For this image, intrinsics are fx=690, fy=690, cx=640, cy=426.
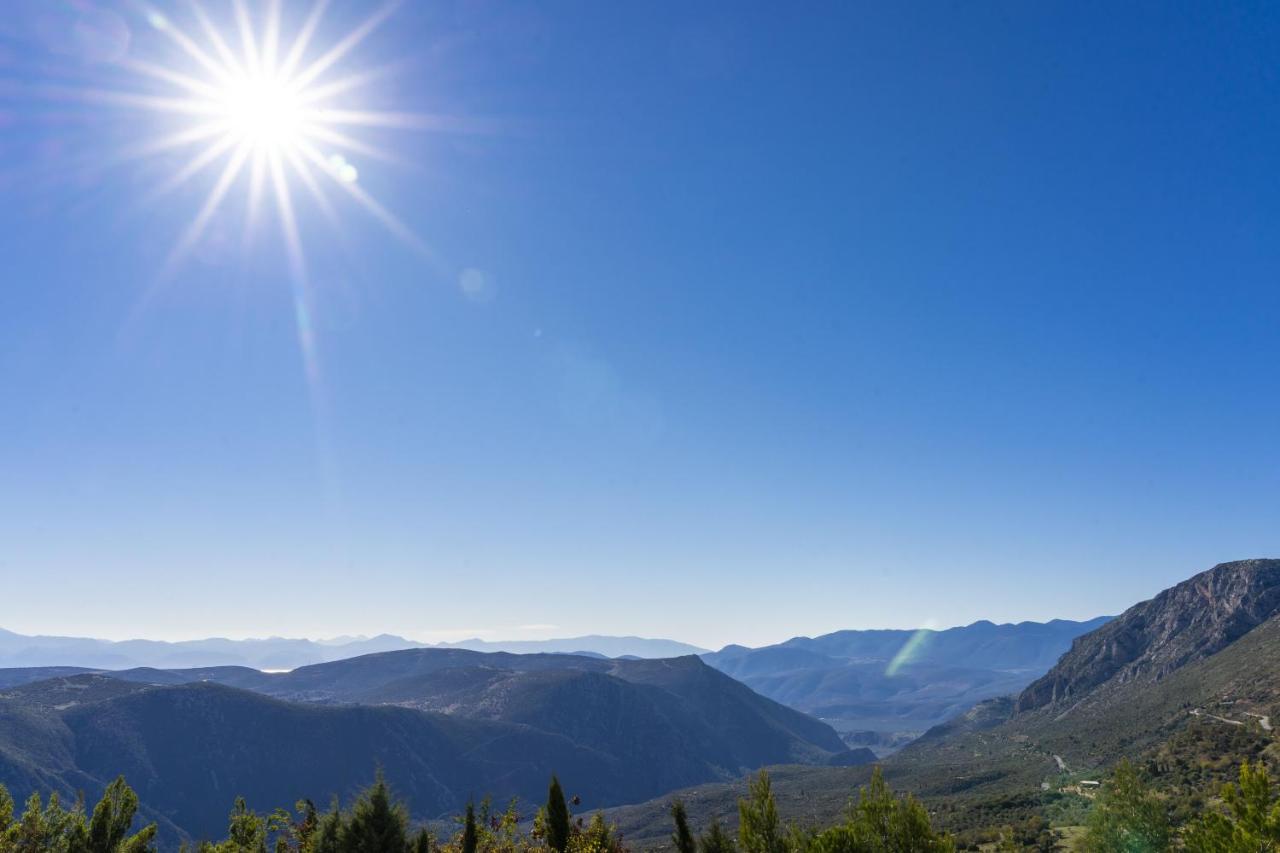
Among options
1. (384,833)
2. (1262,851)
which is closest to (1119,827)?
(1262,851)

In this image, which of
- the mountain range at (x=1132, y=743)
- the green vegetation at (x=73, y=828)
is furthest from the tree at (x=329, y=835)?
the mountain range at (x=1132, y=743)

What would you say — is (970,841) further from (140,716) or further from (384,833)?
(140,716)

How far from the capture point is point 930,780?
13462 centimetres

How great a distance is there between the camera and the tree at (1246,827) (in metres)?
29.0

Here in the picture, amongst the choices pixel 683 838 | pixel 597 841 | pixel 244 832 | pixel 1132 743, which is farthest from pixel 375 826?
pixel 1132 743

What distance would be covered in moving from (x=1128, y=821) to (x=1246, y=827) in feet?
33.8

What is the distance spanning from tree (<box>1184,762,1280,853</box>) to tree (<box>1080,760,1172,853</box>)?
5973mm

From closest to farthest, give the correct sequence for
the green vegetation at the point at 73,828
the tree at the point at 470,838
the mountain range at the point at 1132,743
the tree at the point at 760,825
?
the green vegetation at the point at 73,828, the tree at the point at 470,838, the tree at the point at 760,825, the mountain range at the point at 1132,743

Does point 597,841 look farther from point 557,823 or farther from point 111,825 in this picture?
point 111,825

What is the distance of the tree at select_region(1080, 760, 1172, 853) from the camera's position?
3812cm

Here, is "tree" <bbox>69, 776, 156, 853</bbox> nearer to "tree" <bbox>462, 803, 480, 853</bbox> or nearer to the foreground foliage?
the foreground foliage

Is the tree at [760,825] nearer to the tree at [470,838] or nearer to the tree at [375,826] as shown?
the tree at [470,838]

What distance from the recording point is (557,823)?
35344 millimetres

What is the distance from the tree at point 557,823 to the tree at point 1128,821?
30.9 meters
